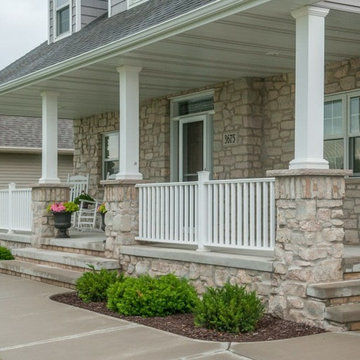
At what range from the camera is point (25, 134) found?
20.6 m

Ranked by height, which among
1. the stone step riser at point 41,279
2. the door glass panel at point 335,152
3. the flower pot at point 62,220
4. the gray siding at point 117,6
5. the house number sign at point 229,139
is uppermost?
the gray siding at point 117,6

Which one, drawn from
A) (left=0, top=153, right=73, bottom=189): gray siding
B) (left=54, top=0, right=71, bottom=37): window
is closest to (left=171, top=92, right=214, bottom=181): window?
(left=54, top=0, right=71, bottom=37): window

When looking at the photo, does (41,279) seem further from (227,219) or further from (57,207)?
(227,219)

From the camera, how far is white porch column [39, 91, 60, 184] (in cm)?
1136

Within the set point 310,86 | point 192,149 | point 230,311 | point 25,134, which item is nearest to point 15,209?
point 192,149

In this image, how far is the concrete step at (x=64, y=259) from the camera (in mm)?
9234

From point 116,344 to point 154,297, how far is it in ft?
4.10

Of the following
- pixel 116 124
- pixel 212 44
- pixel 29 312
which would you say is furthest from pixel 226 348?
pixel 116 124

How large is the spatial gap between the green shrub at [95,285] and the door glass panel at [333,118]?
3501 millimetres

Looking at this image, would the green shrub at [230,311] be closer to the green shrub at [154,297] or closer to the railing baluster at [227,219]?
the green shrub at [154,297]

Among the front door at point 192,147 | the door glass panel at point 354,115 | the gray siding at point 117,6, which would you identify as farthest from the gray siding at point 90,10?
the door glass panel at point 354,115

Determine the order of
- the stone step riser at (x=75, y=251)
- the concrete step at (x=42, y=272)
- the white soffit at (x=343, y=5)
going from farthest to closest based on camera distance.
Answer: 1. the stone step riser at (x=75, y=251)
2. the concrete step at (x=42, y=272)
3. the white soffit at (x=343, y=5)

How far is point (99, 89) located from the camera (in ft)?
37.2

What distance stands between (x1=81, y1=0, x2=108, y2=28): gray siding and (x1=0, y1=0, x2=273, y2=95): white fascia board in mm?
3468
